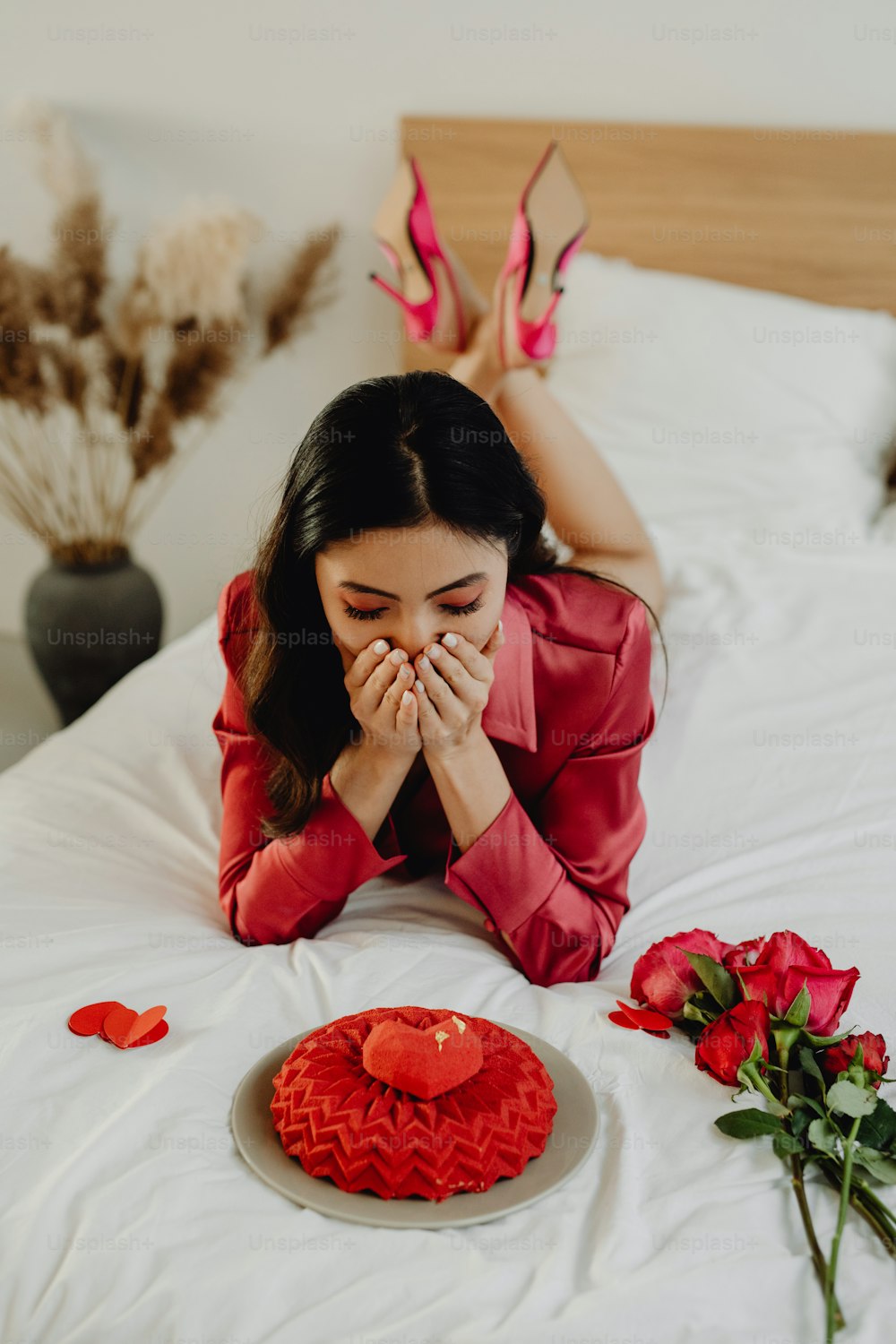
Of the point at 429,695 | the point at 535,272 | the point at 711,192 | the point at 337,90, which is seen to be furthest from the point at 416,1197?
the point at 337,90

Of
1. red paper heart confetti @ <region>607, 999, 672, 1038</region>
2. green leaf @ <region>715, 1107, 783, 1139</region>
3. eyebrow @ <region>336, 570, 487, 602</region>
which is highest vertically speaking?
eyebrow @ <region>336, 570, 487, 602</region>

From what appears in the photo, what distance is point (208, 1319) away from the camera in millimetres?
722

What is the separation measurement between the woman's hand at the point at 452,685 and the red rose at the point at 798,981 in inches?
13.0

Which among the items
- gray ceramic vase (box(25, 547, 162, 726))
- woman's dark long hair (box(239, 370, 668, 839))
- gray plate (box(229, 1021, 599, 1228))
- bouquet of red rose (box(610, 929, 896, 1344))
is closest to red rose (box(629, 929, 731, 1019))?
bouquet of red rose (box(610, 929, 896, 1344))

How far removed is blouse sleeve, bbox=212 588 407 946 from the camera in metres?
1.16

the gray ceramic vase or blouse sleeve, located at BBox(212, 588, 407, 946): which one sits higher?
blouse sleeve, located at BBox(212, 588, 407, 946)

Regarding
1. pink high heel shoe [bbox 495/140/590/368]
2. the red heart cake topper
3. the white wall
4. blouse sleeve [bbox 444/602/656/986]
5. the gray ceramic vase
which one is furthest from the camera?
the gray ceramic vase

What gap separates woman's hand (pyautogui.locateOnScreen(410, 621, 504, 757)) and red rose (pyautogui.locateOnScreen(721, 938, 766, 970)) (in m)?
0.30

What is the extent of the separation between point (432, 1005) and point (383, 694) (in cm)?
27

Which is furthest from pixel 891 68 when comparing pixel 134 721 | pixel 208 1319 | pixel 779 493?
pixel 208 1319

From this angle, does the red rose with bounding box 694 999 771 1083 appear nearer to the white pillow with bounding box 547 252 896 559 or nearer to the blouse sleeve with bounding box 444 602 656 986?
the blouse sleeve with bounding box 444 602 656 986

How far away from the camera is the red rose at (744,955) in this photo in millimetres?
965

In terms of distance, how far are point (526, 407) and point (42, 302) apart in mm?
1214

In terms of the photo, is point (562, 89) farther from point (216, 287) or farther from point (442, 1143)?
point (442, 1143)
